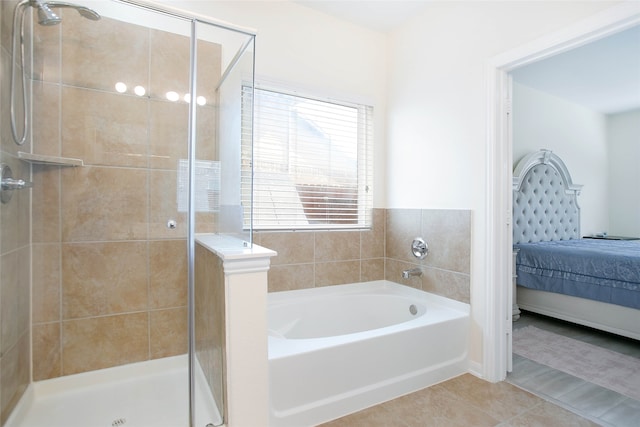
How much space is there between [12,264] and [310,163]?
185 centimetres

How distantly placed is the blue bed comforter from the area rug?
1.56 ft

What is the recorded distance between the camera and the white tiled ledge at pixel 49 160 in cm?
157

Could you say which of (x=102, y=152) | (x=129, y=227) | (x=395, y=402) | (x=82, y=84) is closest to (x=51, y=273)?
(x=129, y=227)

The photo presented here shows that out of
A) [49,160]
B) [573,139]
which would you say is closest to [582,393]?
[49,160]

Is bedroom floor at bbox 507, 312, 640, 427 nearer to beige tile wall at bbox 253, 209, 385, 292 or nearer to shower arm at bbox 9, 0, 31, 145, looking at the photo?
beige tile wall at bbox 253, 209, 385, 292

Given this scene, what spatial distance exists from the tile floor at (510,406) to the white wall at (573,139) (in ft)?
8.28

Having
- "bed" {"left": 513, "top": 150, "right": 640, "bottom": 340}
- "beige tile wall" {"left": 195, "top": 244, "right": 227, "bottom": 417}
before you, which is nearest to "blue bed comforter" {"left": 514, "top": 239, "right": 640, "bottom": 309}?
"bed" {"left": 513, "top": 150, "right": 640, "bottom": 340}

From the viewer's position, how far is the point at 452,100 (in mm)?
2301

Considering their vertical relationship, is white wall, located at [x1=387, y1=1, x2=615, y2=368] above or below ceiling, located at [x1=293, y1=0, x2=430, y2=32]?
below

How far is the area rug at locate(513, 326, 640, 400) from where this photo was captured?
6.73ft

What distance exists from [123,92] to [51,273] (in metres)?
1.08

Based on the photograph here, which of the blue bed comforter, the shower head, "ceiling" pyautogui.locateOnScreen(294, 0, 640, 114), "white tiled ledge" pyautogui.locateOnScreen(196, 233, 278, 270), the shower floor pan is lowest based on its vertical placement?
the shower floor pan

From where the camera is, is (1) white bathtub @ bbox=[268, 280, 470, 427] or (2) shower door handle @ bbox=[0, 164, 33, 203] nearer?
(2) shower door handle @ bbox=[0, 164, 33, 203]

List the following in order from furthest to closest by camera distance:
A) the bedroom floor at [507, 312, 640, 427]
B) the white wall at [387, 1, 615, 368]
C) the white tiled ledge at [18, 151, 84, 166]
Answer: the white wall at [387, 1, 615, 368] → the bedroom floor at [507, 312, 640, 427] → the white tiled ledge at [18, 151, 84, 166]
